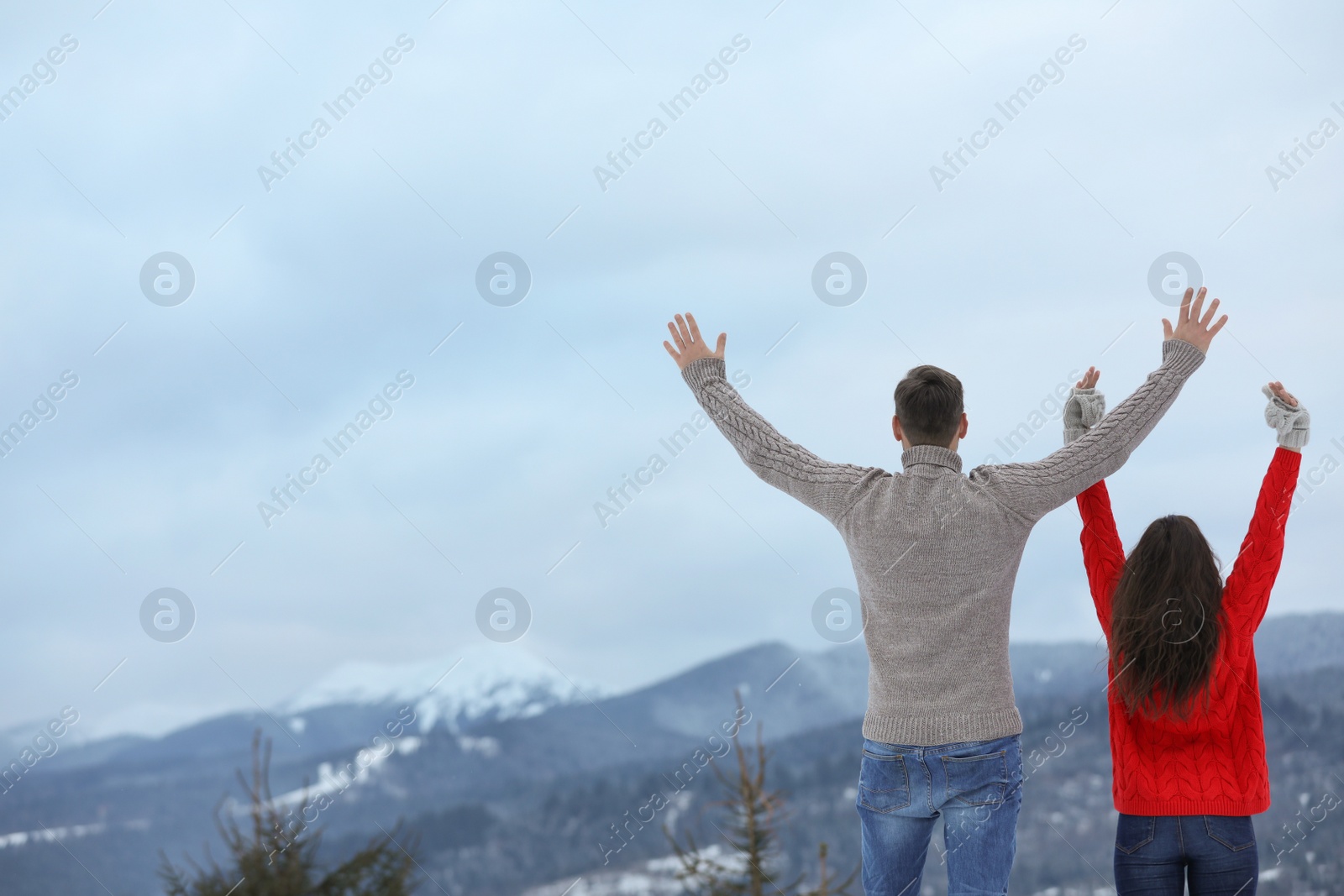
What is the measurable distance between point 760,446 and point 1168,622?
1204 mm

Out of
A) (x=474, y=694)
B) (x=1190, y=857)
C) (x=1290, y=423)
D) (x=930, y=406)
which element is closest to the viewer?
(x=930, y=406)

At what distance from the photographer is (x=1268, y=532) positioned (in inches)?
118

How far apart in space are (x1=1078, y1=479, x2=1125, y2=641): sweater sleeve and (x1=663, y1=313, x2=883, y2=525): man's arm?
77cm

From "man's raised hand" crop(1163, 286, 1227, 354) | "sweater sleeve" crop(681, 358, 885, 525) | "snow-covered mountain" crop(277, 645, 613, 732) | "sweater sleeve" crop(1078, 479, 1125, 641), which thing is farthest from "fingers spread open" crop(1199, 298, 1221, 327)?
"snow-covered mountain" crop(277, 645, 613, 732)

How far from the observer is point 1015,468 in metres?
2.78

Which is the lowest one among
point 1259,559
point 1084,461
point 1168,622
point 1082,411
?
point 1168,622

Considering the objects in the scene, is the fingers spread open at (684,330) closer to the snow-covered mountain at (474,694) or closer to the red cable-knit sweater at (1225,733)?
the red cable-knit sweater at (1225,733)

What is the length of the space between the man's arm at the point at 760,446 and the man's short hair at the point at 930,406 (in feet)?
0.55

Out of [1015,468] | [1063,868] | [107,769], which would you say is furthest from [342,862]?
[107,769]

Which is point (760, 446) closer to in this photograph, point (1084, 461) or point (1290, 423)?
point (1084, 461)

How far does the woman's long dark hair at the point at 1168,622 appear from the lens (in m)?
2.88

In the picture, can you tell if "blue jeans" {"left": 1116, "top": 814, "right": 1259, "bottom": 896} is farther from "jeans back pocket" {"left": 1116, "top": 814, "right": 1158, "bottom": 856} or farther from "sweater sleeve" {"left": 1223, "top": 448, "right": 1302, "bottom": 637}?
"sweater sleeve" {"left": 1223, "top": 448, "right": 1302, "bottom": 637}

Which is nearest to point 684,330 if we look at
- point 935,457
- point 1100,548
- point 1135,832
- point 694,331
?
point 694,331

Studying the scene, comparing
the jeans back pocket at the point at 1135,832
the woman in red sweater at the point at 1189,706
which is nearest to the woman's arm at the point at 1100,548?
the woman in red sweater at the point at 1189,706
